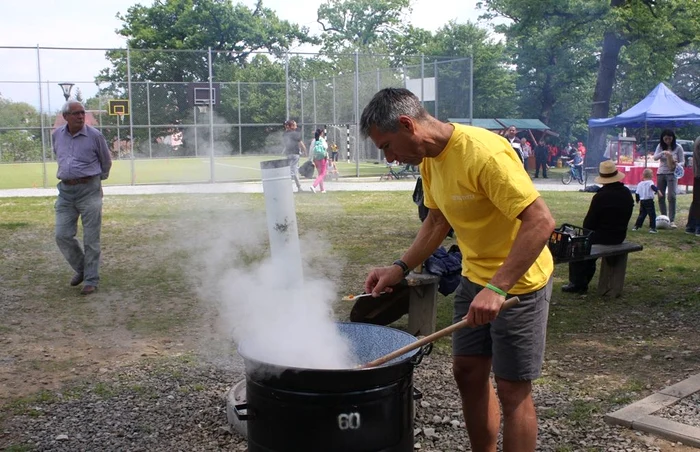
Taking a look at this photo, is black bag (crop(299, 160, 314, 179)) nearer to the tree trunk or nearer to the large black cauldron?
the tree trunk

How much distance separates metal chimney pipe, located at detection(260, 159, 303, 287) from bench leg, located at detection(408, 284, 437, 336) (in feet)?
3.07

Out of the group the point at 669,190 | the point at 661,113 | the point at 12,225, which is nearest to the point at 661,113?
the point at 661,113

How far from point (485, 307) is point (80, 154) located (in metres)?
5.18

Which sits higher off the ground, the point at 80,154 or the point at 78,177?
the point at 80,154

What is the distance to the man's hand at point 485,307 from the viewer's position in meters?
2.38

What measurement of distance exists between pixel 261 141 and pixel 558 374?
17.5 meters

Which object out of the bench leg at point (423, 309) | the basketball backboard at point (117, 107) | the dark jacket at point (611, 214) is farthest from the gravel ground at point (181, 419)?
the basketball backboard at point (117, 107)

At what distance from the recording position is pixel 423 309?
5.28 m

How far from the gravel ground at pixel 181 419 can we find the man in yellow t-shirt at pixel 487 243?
0.87 m

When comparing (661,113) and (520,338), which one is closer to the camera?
(520,338)

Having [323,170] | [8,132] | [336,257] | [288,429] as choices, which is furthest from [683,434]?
[8,132]

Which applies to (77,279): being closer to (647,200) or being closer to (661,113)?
(647,200)

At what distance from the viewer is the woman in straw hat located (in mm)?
6678

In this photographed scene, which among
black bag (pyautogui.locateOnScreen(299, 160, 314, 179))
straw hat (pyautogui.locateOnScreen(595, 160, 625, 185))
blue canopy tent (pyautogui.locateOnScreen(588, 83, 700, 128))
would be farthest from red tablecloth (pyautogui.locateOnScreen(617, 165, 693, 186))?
straw hat (pyautogui.locateOnScreen(595, 160, 625, 185))
